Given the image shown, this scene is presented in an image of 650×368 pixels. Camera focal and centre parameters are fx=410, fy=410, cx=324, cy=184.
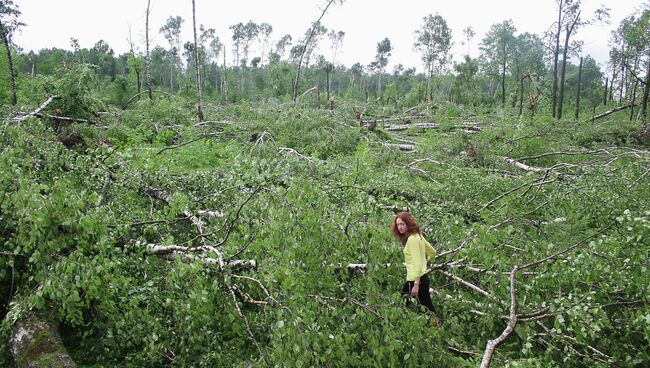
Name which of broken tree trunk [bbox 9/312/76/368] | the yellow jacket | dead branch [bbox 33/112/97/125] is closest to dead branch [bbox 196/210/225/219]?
broken tree trunk [bbox 9/312/76/368]

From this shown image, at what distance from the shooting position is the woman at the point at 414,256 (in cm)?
323

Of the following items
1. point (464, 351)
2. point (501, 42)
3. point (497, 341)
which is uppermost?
point (501, 42)

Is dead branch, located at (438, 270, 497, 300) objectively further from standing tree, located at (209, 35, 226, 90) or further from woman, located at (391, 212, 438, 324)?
standing tree, located at (209, 35, 226, 90)

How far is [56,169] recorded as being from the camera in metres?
4.37

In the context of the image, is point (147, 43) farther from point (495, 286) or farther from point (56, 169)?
point (495, 286)

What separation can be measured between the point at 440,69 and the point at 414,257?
3650 centimetres

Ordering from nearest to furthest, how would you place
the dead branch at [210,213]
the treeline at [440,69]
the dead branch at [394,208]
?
the dead branch at [210,213]
the dead branch at [394,208]
the treeline at [440,69]

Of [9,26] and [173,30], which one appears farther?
[173,30]

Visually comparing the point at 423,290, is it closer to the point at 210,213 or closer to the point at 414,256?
the point at 414,256

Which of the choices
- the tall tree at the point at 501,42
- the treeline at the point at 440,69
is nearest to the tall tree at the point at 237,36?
the treeline at the point at 440,69

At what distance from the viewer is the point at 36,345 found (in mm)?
2600

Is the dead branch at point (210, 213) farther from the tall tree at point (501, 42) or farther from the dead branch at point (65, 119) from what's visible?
the tall tree at point (501, 42)

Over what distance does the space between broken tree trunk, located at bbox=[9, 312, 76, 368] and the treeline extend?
12.7 m

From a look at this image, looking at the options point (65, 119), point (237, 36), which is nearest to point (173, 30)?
point (237, 36)
